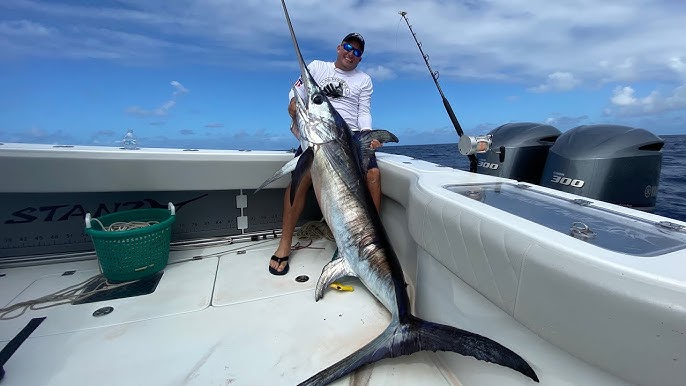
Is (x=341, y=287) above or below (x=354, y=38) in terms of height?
below

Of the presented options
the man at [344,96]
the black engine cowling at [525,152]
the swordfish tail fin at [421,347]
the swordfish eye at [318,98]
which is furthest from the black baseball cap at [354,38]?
the swordfish tail fin at [421,347]

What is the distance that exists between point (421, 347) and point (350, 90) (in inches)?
86.6

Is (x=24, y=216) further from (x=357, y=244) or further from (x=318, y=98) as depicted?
→ (x=357, y=244)

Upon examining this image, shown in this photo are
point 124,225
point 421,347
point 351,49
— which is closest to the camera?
point 421,347

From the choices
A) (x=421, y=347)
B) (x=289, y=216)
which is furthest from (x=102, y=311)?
(x=421, y=347)

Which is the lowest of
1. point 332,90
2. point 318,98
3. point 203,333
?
point 203,333

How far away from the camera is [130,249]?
7.21ft

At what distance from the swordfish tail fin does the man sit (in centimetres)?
119

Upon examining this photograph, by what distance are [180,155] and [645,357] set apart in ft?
9.53

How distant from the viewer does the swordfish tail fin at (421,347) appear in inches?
43.8

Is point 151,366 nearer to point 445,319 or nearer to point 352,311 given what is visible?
point 352,311

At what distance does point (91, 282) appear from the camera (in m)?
2.29

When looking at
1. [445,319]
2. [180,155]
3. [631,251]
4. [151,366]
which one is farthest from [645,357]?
[180,155]

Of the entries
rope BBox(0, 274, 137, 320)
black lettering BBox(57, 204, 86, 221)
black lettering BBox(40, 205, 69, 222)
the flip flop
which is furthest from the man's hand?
black lettering BBox(40, 205, 69, 222)
